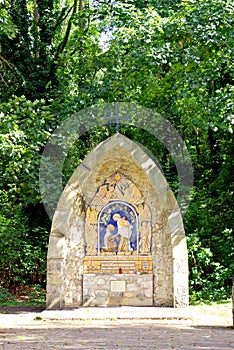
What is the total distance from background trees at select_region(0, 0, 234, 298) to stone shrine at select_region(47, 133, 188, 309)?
134 cm

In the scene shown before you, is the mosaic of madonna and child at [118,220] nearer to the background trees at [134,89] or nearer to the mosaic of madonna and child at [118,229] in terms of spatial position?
the mosaic of madonna and child at [118,229]

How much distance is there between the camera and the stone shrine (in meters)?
9.20

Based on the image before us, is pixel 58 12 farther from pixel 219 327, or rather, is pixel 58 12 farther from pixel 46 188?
pixel 219 327

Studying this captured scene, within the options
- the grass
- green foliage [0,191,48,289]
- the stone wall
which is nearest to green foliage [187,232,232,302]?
the stone wall

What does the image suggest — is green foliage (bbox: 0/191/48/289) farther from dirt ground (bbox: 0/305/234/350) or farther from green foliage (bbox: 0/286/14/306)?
dirt ground (bbox: 0/305/234/350)

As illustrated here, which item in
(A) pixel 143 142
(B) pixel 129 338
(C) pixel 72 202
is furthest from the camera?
(A) pixel 143 142

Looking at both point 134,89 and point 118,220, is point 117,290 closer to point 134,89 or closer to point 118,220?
A: point 118,220

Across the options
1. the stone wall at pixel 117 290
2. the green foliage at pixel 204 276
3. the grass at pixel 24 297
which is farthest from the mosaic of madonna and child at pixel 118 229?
the grass at pixel 24 297

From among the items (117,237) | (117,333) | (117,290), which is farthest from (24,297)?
(117,333)

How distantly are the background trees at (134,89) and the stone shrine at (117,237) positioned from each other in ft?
4.41

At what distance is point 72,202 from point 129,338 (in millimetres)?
3705

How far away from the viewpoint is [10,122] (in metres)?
9.78

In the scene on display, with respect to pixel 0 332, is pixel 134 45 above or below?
above

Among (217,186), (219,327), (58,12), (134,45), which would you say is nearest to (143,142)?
(217,186)
